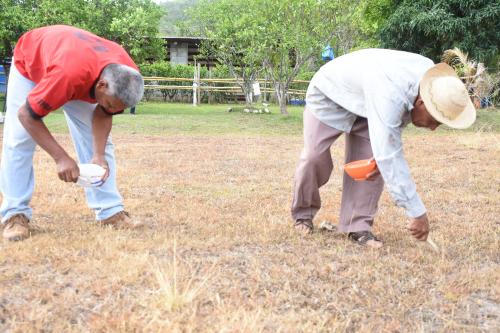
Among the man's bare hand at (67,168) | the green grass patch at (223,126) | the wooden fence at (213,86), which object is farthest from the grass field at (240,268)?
the wooden fence at (213,86)

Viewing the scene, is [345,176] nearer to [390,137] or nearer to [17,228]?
[390,137]

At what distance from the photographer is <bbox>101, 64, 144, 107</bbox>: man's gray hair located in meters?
2.98

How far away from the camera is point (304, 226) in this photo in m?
3.85

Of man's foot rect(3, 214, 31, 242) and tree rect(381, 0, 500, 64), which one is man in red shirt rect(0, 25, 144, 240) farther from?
tree rect(381, 0, 500, 64)

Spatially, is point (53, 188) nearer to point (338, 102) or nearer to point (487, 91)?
point (338, 102)

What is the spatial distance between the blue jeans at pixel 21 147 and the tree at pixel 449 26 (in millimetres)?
12718

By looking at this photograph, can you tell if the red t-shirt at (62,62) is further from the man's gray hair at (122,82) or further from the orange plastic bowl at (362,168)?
the orange plastic bowl at (362,168)

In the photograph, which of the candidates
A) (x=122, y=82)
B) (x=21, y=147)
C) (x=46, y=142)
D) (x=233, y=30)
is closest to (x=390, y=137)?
(x=122, y=82)

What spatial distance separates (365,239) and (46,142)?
206cm

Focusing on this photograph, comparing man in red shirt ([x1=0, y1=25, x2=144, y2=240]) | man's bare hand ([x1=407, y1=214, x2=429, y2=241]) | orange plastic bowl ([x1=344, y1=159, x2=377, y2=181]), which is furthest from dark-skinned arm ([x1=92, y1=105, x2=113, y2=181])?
man's bare hand ([x1=407, y1=214, x2=429, y2=241])

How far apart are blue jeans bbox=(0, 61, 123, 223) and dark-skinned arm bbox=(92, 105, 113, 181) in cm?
8

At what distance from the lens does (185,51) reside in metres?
32.0

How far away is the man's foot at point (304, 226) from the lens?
150 inches

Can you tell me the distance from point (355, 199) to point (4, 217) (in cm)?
230
